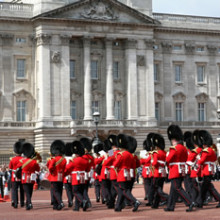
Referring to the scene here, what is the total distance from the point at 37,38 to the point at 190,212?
4260 cm

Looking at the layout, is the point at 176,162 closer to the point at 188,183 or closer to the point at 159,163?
the point at 159,163

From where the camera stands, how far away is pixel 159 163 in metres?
24.3

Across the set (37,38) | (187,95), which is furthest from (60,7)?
(187,95)

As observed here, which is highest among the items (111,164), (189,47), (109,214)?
(189,47)

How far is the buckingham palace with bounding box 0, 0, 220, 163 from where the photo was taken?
62.6 meters

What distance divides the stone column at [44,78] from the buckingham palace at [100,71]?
9 centimetres

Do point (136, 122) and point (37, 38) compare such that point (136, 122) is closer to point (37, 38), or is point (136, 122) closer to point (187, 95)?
point (187, 95)

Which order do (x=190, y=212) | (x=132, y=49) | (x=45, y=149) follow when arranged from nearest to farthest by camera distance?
(x=190, y=212), (x=45, y=149), (x=132, y=49)

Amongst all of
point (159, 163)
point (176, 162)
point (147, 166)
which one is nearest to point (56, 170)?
point (147, 166)

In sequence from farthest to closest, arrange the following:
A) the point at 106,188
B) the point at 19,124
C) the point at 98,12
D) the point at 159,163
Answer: the point at 98,12
the point at 19,124
the point at 106,188
the point at 159,163

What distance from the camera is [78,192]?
80.6 feet

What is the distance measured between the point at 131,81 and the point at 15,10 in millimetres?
12274

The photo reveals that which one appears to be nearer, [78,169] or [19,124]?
[78,169]

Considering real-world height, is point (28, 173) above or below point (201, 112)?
below
